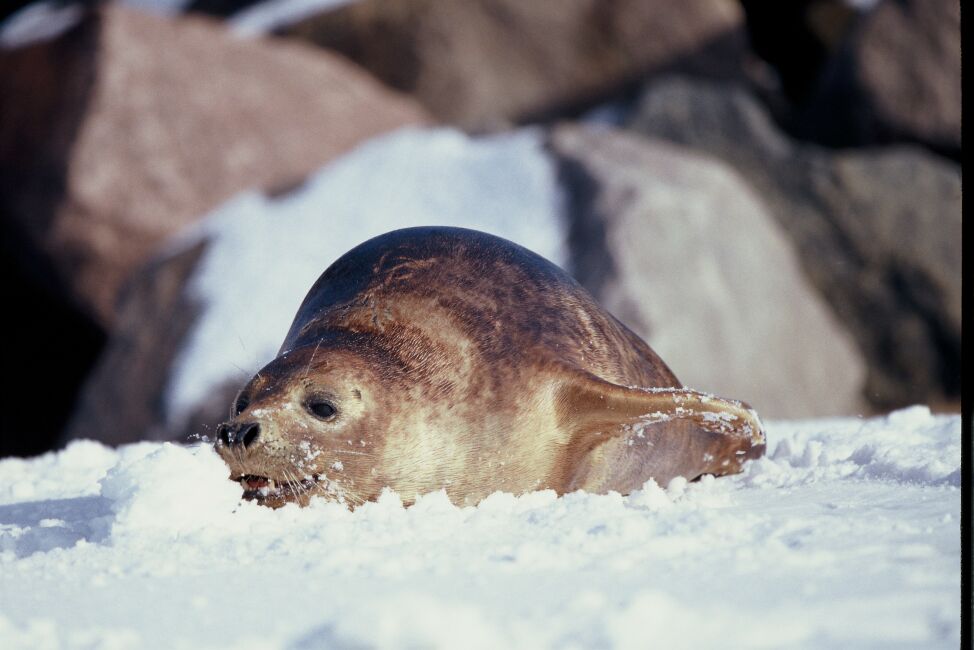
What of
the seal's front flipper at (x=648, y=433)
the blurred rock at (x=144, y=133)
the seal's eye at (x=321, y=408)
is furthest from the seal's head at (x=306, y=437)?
the blurred rock at (x=144, y=133)

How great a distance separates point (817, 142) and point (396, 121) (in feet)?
11.2

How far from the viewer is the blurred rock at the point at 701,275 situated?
5.93 metres

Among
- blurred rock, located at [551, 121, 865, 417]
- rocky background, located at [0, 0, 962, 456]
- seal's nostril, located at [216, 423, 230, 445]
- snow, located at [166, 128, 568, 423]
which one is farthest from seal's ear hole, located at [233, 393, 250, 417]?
blurred rock, located at [551, 121, 865, 417]

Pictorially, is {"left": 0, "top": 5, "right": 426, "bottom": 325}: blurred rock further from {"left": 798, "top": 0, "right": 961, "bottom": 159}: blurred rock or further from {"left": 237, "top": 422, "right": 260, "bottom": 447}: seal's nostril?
{"left": 237, "top": 422, "right": 260, "bottom": 447}: seal's nostril

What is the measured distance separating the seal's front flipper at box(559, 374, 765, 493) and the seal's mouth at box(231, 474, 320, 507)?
0.56 metres

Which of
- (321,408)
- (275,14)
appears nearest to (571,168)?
(321,408)

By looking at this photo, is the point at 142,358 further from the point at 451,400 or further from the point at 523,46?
the point at 523,46

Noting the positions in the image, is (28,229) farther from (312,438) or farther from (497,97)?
(312,438)

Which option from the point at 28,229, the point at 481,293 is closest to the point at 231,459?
the point at 481,293

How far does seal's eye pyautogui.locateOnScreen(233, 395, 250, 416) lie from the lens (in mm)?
2553

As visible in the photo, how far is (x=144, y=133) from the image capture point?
742 centimetres

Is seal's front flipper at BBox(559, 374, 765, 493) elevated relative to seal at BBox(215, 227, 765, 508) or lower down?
lower down

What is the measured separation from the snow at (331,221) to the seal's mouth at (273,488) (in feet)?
10.8

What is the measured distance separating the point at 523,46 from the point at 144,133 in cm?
343
